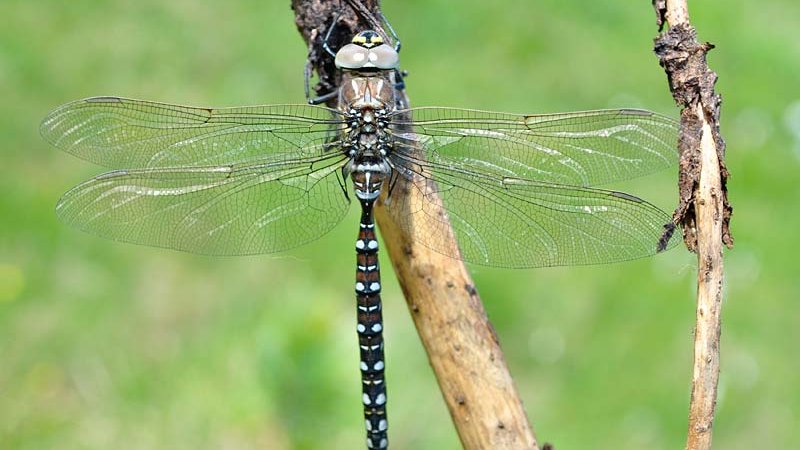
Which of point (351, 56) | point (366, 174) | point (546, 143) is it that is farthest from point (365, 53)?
point (546, 143)

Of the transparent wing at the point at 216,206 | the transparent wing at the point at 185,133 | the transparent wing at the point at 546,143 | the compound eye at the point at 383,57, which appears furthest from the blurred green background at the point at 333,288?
the compound eye at the point at 383,57

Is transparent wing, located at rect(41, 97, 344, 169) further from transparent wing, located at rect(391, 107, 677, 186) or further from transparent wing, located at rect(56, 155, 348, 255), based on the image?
transparent wing, located at rect(391, 107, 677, 186)

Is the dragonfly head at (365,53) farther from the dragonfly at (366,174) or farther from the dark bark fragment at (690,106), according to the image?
the dark bark fragment at (690,106)

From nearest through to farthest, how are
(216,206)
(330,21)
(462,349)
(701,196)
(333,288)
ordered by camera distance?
(701,196)
(462,349)
(330,21)
(216,206)
(333,288)

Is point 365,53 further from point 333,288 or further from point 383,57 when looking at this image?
point 333,288

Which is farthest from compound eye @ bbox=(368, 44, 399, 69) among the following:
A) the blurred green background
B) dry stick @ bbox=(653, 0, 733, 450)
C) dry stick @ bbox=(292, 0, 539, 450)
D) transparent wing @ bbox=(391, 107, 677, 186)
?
the blurred green background

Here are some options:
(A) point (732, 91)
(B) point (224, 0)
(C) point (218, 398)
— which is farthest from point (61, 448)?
(A) point (732, 91)
